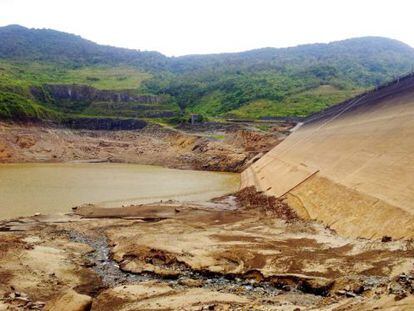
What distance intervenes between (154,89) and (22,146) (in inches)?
2569

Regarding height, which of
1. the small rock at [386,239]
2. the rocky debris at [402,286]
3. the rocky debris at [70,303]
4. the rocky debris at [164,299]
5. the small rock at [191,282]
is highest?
the rocky debris at [402,286]

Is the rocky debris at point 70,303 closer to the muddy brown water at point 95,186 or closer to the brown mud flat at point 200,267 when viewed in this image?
the brown mud flat at point 200,267

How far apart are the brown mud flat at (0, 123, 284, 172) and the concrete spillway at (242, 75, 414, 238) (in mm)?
19076

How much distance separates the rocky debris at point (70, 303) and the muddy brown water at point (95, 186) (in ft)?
56.0

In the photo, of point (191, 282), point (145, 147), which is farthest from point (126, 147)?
point (191, 282)

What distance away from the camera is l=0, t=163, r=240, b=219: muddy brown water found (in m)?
32.1

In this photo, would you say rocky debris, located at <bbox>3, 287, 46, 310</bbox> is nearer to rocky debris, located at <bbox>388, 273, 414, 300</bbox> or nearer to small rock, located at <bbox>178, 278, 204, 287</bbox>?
small rock, located at <bbox>178, 278, 204, 287</bbox>

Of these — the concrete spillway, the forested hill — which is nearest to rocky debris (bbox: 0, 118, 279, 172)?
the forested hill

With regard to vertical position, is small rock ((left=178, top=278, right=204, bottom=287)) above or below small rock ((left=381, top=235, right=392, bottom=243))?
below

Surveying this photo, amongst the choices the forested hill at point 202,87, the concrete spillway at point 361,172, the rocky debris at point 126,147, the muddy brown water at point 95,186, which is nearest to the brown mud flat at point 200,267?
the concrete spillway at point 361,172

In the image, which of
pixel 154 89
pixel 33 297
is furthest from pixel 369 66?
pixel 33 297

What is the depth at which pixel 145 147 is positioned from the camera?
71750mm

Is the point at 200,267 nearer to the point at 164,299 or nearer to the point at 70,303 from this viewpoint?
the point at 164,299

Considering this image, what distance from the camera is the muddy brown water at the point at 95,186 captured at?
3209 centimetres
